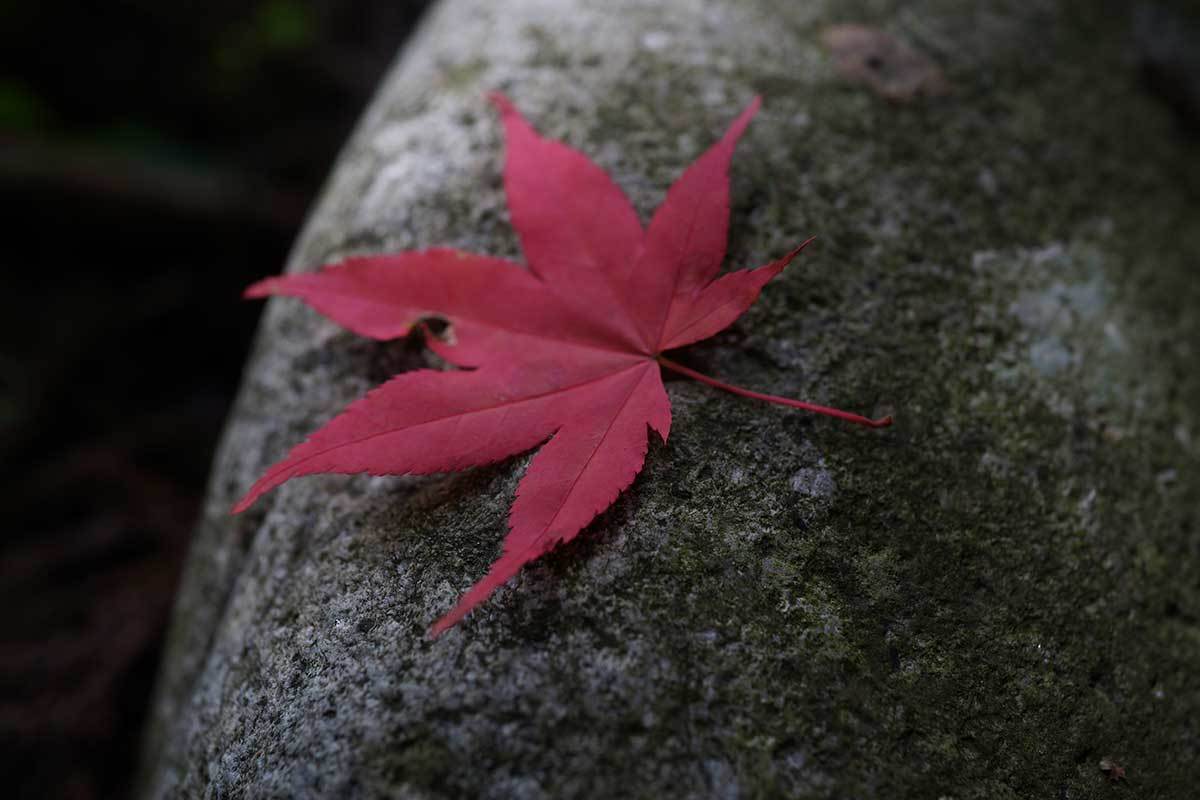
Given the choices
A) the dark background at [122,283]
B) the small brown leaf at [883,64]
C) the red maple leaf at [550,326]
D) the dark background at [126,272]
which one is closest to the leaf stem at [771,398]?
the red maple leaf at [550,326]

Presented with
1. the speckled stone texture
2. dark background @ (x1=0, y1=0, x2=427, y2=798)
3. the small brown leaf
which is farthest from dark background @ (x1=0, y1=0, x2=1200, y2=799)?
the small brown leaf

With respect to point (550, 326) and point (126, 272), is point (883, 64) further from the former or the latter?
point (126, 272)

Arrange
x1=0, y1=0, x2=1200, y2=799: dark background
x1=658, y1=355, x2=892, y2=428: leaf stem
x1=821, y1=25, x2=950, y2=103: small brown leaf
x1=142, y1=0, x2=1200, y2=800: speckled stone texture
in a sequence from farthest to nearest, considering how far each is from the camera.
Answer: x1=0, y1=0, x2=1200, y2=799: dark background
x1=821, y1=25, x2=950, y2=103: small brown leaf
x1=658, y1=355, x2=892, y2=428: leaf stem
x1=142, y1=0, x2=1200, y2=800: speckled stone texture

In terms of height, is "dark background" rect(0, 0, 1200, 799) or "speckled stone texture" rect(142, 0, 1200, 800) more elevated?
"speckled stone texture" rect(142, 0, 1200, 800)

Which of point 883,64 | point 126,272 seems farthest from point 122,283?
point 883,64

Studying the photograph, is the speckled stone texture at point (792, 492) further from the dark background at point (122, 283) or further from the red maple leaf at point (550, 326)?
the dark background at point (122, 283)

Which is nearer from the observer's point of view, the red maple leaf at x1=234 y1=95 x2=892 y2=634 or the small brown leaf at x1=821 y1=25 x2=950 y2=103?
the red maple leaf at x1=234 y1=95 x2=892 y2=634

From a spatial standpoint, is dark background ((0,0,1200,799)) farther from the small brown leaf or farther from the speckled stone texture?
the small brown leaf

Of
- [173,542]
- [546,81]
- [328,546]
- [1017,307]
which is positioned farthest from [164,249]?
[1017,307]

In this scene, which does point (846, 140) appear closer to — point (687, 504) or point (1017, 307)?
point (1017, 307)
